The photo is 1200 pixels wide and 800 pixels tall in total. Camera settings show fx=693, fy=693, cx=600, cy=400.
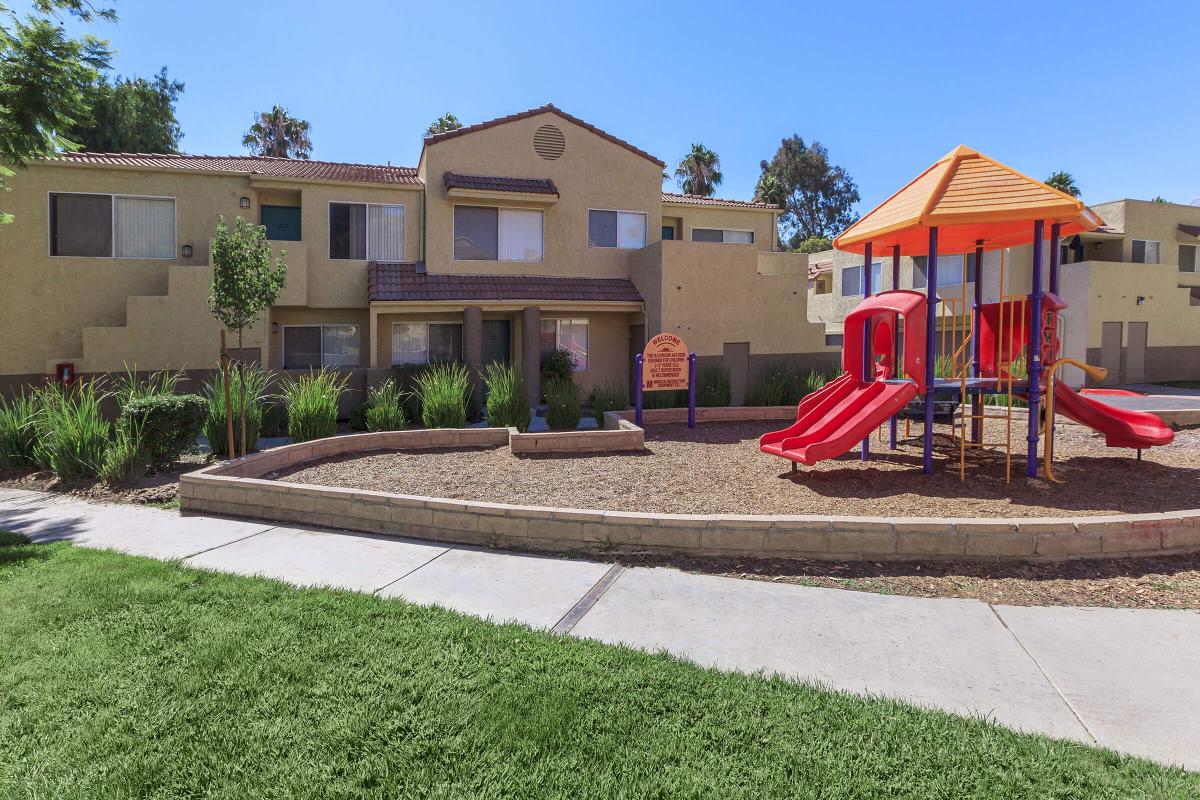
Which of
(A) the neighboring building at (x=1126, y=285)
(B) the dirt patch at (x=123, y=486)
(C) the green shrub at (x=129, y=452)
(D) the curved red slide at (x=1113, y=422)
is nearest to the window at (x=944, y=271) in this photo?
(A) the neighboring building at (x=1126, y=285)

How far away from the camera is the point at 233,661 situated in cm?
392

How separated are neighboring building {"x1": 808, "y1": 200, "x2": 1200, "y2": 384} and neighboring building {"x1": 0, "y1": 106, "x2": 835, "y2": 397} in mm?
10776

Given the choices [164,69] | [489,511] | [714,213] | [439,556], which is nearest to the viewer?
[439,556]

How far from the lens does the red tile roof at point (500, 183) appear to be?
18250mm

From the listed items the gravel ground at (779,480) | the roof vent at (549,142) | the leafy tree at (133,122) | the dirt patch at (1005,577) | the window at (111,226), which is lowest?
the dirt patch at (1005,577)

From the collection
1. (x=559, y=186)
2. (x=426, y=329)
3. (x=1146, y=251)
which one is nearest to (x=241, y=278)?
(x=426, y=329)

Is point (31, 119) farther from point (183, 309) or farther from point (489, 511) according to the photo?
point (489, 511)

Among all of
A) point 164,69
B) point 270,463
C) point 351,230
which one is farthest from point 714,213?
point 164,69

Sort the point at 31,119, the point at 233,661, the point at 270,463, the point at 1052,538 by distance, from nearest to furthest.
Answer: the point at 233,661
the point at 1052,538
the point at 270,463
the point at 31,119

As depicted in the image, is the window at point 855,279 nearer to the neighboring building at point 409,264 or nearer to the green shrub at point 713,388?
the neighboring building at point 409,264

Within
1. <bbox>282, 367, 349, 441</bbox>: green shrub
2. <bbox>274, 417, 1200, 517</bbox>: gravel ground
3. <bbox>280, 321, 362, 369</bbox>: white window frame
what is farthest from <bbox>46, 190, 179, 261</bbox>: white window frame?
<bbox>274, 417, 1200, 517</bbox>: gravel ground

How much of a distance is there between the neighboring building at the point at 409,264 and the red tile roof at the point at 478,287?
0.20ft

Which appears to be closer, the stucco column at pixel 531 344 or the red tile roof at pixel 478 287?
the red tile roof at pixel 478 287

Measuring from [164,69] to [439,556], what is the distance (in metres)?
33.7
